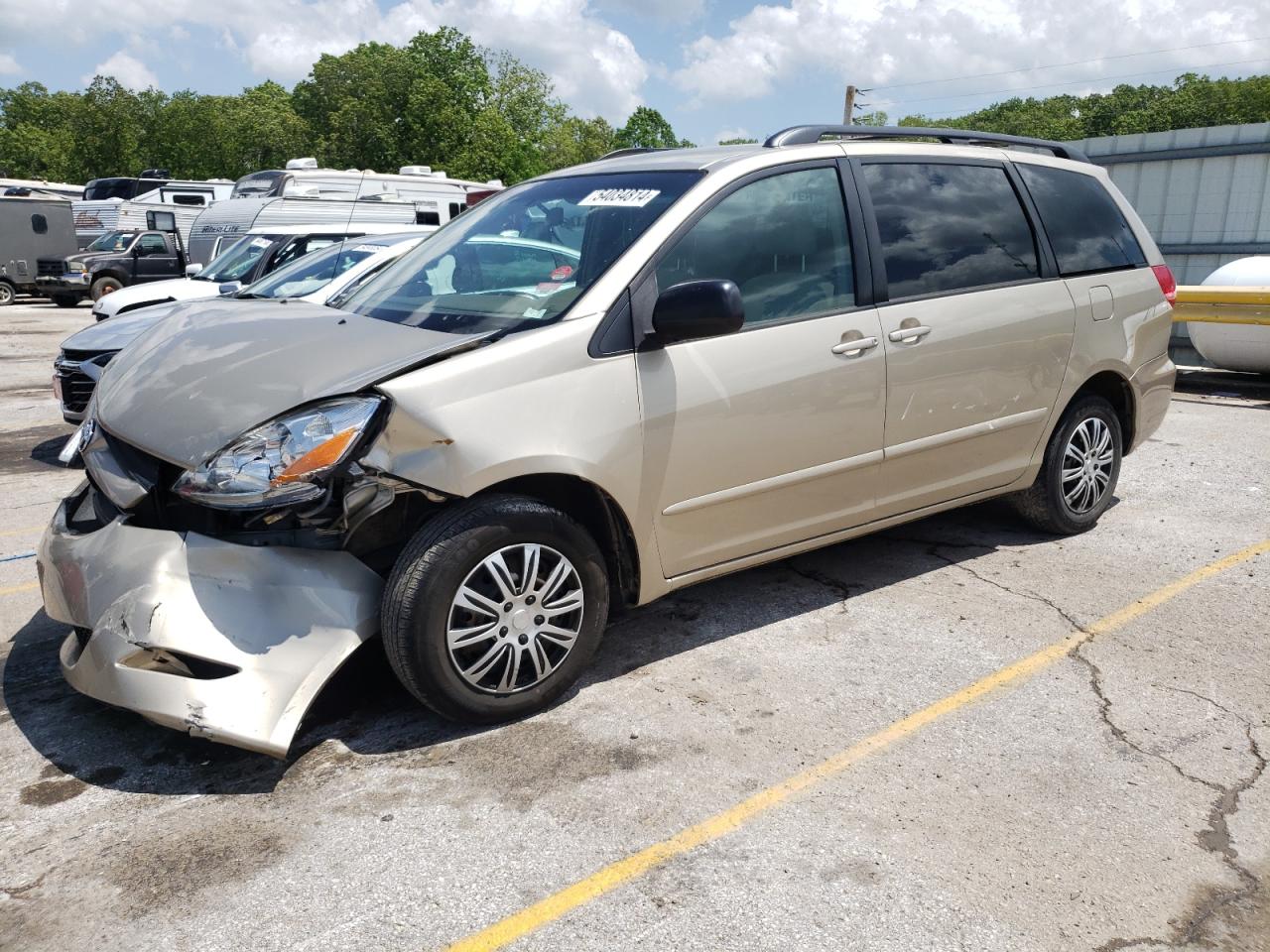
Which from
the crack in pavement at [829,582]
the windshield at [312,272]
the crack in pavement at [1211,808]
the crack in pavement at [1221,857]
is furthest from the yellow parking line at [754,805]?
the windshield at [312,272]

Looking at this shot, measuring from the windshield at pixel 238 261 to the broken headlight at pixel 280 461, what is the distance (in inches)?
322

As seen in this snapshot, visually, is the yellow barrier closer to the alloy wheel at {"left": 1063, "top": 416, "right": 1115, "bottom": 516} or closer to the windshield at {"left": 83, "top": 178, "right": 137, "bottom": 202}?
the alloy wheel at {"left": 1063, "top": 416, "right": 1115, "bottom": 516}

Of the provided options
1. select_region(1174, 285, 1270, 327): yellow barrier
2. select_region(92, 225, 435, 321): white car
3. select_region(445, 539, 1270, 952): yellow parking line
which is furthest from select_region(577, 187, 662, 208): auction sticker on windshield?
select_region(1174, 285, 1270, 327): yellow barrier

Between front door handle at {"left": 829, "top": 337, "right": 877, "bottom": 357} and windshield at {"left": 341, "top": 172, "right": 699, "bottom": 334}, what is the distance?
83 centimetres

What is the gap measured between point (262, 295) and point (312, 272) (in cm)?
45

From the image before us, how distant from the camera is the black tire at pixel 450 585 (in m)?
3.00

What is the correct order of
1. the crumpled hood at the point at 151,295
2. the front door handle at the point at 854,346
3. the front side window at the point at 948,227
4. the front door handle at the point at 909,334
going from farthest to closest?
the crumpled hood at the point at 151,295 → the front side window at the point at 948,227 → the front door handle at the point at 909,334 → the front door handle at the point at 854,346

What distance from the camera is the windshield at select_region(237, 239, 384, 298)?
25.7ft

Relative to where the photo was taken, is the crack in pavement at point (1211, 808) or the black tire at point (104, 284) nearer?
the crack in pavement at point (1211, 808)

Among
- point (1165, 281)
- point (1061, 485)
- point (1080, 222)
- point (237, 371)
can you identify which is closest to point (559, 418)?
point (237, 371)

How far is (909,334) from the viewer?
4098 mm

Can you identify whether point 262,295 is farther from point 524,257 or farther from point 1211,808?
point 1211,808

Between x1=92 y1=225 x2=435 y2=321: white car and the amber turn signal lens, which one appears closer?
the amber turn signal lens

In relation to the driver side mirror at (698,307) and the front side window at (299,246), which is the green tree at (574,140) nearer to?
the front side window at (299,246)
